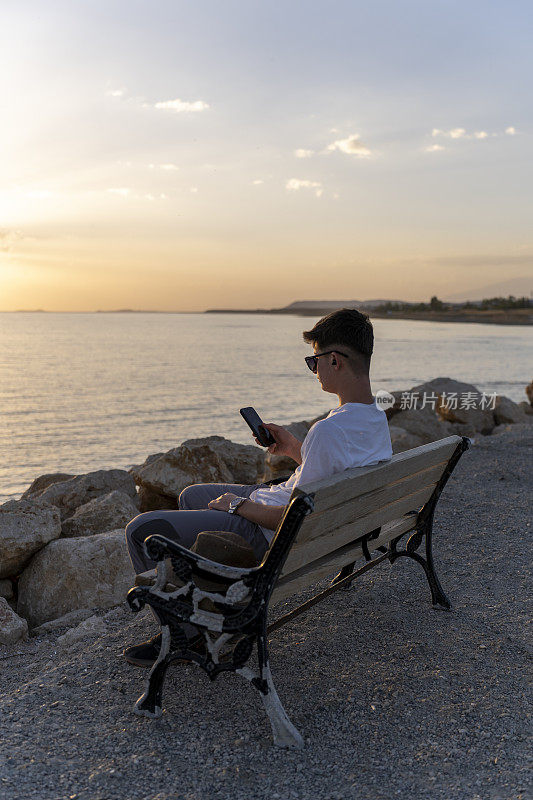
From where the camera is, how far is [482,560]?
5457 millimetres

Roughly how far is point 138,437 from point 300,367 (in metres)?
26.6

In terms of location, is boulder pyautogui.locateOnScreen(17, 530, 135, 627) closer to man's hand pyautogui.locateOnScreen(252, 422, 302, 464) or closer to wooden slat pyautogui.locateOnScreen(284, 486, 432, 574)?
man's hand pyautogui.locateOnScreen(252, 422, 302, 464)

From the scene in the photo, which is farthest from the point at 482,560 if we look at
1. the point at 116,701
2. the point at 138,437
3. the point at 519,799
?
the point at 138,437

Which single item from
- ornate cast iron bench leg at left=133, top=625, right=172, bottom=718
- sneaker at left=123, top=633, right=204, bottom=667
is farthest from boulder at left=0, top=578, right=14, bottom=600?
ornate cast iron bench leg at left=133, top=625, right=172, bottom=718

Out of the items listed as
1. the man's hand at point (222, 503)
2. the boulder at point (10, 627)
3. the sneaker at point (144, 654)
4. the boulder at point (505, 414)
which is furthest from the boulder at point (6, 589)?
the boulder at point (505, 414)

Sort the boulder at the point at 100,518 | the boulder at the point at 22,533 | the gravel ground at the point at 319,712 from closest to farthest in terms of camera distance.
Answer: the gravel ground at the point at 319,712, the boulder at the point at 22,533, the boulder at the point at 100,518

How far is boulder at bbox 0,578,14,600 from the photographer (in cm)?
553

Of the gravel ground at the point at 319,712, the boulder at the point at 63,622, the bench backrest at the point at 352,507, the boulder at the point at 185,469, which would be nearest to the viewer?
the gravel ground at the point at 319,712

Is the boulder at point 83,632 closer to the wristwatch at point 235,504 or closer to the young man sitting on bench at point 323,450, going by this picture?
the young man sitting on bench at point 323,450

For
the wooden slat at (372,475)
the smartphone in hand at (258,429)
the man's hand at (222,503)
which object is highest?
the smartphone in hand at (258,429)

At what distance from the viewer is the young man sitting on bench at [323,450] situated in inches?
126

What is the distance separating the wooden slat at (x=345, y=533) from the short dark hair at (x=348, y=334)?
84cm

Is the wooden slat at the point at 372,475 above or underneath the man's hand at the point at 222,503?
above

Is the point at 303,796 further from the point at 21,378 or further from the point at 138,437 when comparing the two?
the point at 21,378
